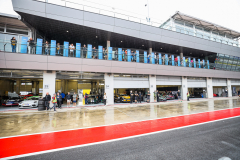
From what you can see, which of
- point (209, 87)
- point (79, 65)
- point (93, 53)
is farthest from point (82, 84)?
point (209, 87)

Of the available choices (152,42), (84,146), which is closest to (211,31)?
(152,42)

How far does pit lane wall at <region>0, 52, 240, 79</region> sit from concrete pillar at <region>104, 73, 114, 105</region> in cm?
83

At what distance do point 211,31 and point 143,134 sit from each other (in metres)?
32.4

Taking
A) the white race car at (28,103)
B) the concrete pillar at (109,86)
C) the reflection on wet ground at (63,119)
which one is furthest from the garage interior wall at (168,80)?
the white race car at (28,103)

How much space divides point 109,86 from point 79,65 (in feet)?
15.0

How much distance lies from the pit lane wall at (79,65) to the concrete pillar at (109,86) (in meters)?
0.83

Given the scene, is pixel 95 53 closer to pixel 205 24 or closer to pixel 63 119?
pixel 63 119

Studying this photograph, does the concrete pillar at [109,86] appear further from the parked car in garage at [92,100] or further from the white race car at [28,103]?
the white race car at [28,103]

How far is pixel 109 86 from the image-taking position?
14711mm

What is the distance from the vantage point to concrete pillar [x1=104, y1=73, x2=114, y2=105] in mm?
14539

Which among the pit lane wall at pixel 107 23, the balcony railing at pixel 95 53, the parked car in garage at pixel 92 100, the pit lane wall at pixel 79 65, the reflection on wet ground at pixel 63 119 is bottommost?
the reflection on wet ground at pixel 63 119

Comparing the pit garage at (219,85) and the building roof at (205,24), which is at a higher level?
the building roof at (205,24)

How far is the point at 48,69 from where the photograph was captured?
11906 mm

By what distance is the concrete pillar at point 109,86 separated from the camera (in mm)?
14539
